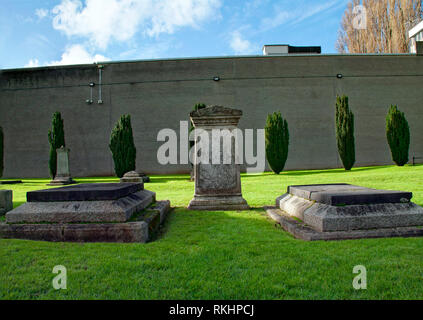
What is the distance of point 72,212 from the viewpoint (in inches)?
126

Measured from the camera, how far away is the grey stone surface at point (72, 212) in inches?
124

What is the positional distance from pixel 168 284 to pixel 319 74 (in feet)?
67.6

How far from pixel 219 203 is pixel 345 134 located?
1311 cm

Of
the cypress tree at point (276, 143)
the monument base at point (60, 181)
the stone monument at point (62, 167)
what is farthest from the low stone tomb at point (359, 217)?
the stone monument at point (62, 167)

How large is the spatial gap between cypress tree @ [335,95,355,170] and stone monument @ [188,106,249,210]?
40.9 feet

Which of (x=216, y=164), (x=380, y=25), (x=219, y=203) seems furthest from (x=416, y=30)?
(x=219, y=203)

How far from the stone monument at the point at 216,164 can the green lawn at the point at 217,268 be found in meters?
1.79

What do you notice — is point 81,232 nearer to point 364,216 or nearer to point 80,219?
point 80,219

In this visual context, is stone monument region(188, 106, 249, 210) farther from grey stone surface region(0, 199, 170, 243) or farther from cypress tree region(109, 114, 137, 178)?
cypress tree region(109, 114, 137, 178)

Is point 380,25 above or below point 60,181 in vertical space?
above

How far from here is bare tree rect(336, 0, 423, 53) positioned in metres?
23.1

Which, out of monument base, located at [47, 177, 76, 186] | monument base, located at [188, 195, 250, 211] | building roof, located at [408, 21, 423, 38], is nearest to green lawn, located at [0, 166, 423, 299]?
monument base, located at [188, 195, 250, 211]

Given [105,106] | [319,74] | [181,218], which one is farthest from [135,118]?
[181,218]
